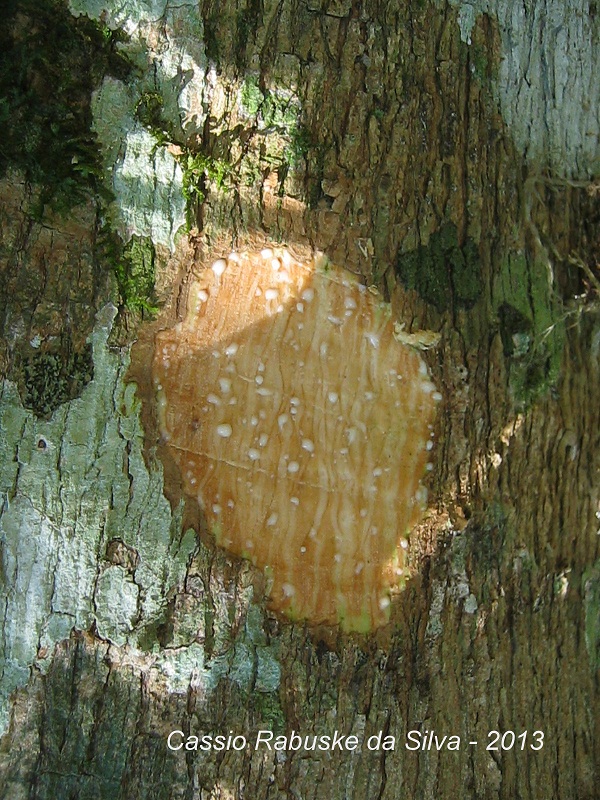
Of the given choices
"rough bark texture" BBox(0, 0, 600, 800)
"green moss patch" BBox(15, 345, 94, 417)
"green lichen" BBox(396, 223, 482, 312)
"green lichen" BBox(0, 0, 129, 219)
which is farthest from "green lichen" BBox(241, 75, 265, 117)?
"green moss patch" BBox(15, 345, 94, 417)

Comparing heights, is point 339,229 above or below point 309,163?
below

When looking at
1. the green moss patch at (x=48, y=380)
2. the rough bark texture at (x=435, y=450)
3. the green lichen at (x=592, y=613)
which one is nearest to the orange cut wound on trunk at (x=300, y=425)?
the rough bark texture at (x=435, y=450)

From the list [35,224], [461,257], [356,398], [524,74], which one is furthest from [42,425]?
[524,74]

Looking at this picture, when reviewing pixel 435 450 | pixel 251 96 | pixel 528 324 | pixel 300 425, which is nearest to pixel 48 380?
pixel 300 425

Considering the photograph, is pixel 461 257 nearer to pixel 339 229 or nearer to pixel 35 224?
pixel 339 229

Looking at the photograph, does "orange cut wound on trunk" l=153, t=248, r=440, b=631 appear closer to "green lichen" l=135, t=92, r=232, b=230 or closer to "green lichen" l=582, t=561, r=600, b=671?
"green lichen" l=135, t=92, r=232, b=230

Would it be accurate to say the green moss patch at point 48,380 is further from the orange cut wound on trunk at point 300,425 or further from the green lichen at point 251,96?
the green lichen at point 251,96

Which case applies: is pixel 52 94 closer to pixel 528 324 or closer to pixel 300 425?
pixel 300 425

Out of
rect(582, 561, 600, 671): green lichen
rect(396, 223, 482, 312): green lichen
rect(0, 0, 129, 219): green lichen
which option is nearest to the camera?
rect(0, 0, 129, 219): green lichen
